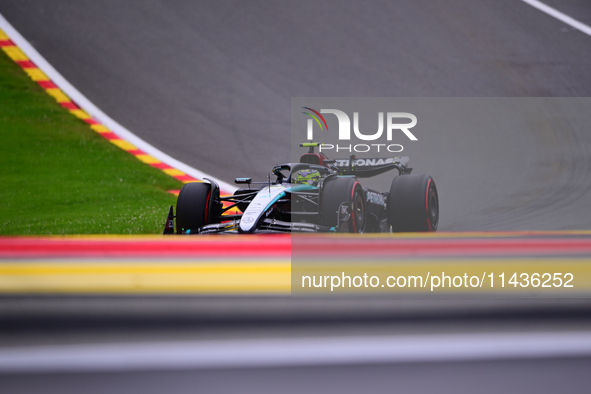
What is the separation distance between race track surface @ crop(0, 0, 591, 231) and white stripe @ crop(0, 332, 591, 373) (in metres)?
4.32

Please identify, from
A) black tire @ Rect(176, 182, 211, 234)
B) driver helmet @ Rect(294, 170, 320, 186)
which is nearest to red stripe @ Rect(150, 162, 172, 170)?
black tire @ Rect(176, 182, 211, 234)

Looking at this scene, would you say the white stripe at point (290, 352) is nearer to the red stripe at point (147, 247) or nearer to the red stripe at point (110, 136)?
the red stripe at point (147, 247)

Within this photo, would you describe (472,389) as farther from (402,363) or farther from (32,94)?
(32,94)

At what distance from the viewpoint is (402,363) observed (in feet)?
6.23

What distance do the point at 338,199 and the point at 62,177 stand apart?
4.77 metres

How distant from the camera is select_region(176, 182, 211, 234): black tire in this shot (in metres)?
4.76

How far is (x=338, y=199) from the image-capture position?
168 inches

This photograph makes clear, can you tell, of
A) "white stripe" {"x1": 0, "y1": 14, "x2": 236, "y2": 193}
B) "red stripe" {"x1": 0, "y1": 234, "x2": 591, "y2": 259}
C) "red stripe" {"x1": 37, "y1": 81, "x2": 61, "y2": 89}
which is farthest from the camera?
"red stripe" {"x1": 37, "y1": 81, "x2": 61, "y2": 89}

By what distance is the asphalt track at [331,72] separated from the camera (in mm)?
8133

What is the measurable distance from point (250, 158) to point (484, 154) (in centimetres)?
391

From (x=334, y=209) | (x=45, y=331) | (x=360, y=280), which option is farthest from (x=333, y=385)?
(x=334, y=209)

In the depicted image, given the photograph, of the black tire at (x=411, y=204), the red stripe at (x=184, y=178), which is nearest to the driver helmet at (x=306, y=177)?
the black tire at (x=411, y=204)

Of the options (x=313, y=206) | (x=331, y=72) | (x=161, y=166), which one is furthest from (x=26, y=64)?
(x=313, y=206)

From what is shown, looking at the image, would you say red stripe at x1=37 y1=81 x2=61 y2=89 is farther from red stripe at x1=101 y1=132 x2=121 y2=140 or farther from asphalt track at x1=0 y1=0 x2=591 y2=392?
red stripe at x1=101 y1=132 x2=121 y2=140
